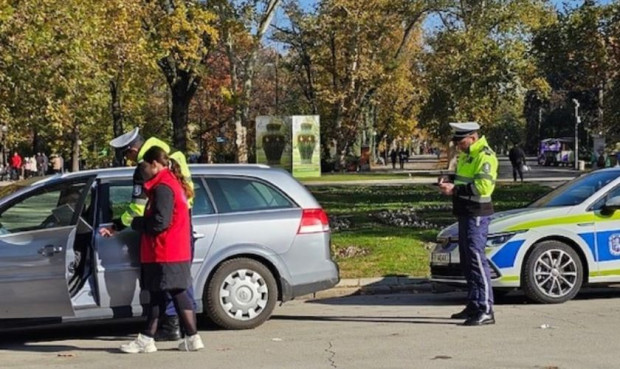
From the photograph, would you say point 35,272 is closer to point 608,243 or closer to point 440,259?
point 440,259

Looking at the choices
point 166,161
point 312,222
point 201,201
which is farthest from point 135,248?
point 312,222

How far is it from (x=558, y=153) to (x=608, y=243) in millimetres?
62324

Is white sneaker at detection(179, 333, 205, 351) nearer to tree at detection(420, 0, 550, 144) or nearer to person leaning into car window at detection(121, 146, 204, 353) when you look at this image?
person leaning into car window at detection(121, 146, 204, 353)

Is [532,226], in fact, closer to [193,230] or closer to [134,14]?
[193,230]

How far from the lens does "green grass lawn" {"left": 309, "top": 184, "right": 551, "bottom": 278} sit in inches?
501

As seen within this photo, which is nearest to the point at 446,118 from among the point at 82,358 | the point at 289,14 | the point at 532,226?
the point at 289,14

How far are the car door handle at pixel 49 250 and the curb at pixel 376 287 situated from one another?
13.8 ft

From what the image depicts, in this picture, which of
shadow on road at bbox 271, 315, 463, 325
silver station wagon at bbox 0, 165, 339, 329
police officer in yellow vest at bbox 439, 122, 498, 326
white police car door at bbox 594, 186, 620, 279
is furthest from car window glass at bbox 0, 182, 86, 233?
white police car door at bbox 594, 186, 620, 279

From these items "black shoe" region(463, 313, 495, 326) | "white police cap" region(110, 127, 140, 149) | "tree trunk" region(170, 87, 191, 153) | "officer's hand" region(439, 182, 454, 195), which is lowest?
"black shoe" region(463, 313, 495, 326)

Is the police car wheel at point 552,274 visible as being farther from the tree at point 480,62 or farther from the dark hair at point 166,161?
the tree at point 480,62

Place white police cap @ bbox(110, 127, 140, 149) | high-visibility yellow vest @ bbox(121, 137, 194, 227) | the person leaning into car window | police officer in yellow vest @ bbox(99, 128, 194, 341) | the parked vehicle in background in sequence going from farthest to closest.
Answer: the parked vehicle in background
white police cap @ bbox(110, 127, 140, 149)
police officer in yellow vest @ bbox(99, 128, 194, 341)
high-visibility yellow vest @ bbox(121, 137, 194, 227)
the person leaning into car window

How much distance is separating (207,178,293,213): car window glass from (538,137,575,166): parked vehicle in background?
201 feet

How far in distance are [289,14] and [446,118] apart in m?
13.2

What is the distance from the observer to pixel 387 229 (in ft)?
54.9
